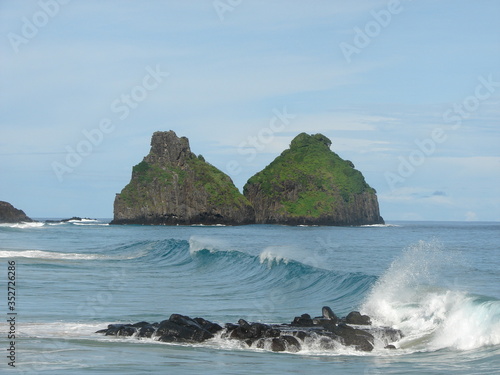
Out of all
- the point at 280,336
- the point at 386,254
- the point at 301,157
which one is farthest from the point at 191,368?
the point at 301,157

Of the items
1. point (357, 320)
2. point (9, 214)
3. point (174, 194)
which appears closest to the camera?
point (357, 320)

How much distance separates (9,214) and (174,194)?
33774 mm

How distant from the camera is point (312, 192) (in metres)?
173

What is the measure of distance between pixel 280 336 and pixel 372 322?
424cm

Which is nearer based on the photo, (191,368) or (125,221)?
(191,368)

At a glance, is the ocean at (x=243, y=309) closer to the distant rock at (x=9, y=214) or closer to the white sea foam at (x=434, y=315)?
the white sea foam at (x=434, y=315)

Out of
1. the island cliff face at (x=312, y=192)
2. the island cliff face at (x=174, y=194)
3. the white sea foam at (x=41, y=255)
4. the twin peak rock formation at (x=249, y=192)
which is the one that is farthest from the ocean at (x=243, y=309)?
the island cliff face at (x=312, y=192)

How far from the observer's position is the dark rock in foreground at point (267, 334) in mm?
15188

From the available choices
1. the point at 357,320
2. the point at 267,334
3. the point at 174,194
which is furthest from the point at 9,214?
the point at 267,334

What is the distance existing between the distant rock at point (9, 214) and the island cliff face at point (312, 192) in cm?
5289

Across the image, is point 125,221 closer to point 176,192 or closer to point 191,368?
point 176,192

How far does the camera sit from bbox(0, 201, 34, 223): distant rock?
495 feet

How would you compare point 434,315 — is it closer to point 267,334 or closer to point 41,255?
point 267,334

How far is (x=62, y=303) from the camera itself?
21.5 metres
